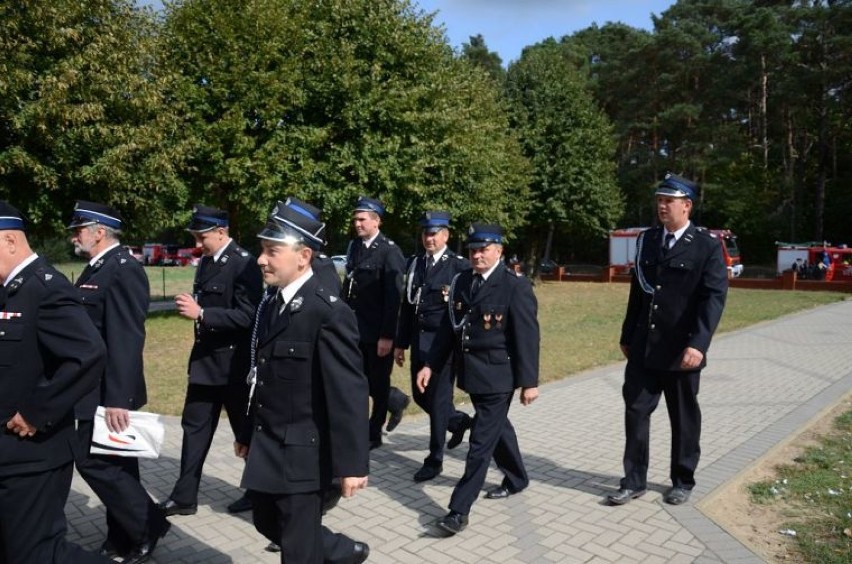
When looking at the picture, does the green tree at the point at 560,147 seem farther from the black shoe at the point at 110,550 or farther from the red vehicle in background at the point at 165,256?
the red vehicle in background at the point at 165,256

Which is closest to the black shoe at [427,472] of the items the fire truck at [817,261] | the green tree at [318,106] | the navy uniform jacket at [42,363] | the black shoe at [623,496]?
the black shoe at [623,496]

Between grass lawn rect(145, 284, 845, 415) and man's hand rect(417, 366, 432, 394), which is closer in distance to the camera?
man's hand rect(417, 366, 432, 394)

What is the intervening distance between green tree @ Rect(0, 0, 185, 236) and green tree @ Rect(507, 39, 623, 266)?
20.2 meters

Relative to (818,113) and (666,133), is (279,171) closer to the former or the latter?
(666,133)

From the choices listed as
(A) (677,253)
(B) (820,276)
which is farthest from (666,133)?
(A) (677,253)

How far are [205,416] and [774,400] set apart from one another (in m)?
7.22

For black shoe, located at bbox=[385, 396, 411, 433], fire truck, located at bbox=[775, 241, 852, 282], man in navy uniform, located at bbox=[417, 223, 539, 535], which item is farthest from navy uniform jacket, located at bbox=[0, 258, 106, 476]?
fire truck, located at bbox=[775, 241, 852, 282]

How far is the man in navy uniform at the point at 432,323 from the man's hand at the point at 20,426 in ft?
10.4

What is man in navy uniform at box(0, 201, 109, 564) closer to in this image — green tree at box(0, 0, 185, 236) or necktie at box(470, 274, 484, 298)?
necktie at box(470, 274, 484, 298)

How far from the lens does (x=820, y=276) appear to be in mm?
32125

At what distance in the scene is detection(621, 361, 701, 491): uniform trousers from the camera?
17.2 feet

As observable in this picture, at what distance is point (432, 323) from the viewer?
244 inches

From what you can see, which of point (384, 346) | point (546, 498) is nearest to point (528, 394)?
point (546, 498)

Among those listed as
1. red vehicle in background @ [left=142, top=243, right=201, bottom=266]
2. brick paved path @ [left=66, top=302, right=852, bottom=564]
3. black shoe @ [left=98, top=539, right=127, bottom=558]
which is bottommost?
red vehicle in background @ [left=142, top=243, right=201, bottom=266]
